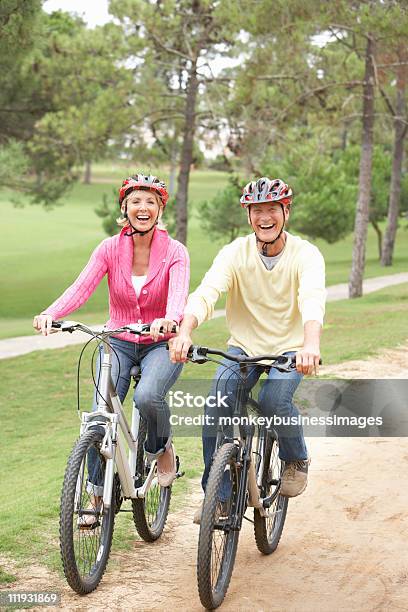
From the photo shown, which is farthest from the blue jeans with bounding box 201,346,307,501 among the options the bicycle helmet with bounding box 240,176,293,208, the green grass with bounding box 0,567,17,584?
the green grass with bounding box 0,567,17,584

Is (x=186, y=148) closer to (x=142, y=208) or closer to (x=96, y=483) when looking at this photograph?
(x=142, y=208)

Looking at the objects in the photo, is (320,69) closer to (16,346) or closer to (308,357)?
(16,346)

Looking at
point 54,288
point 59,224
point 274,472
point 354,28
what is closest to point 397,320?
point 354,28

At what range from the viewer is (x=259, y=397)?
5.71 meters

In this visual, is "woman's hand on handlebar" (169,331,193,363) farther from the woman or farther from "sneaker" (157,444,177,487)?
"sneaker" (157,444,177,487)

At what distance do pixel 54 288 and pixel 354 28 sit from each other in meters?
21.3

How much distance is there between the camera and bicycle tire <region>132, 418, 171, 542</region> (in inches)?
238

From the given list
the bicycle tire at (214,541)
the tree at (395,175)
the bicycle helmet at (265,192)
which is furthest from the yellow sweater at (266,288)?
the tree at (395,175)

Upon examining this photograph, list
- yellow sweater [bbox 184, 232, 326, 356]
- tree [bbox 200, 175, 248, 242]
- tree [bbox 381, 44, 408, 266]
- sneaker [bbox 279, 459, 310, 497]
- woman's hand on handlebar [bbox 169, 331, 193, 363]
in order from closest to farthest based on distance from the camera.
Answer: woman's hand on handlebar [bbox 169, 331, 193, 363] < yellow sweater [bbox 184, 232, 326, 356] < sneaker [bbox 279, 459, 310, 497] < tree [bbox 381, 44, 408, 266] < tree [bbox 200, 175, 248, 242]

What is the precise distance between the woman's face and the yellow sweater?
1.63 feet

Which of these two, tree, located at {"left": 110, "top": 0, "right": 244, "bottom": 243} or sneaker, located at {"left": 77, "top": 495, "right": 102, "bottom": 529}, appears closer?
sneaker, located at {"left": 77, "top": 495, "right": 102, "bottom": 529}

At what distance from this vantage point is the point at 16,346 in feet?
70.0

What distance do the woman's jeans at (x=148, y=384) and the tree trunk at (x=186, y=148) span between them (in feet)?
64.6

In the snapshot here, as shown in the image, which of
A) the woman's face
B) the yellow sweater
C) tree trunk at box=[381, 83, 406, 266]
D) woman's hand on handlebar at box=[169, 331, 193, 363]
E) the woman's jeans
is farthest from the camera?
tree trunk at box=[381, 83, 406, 266]
